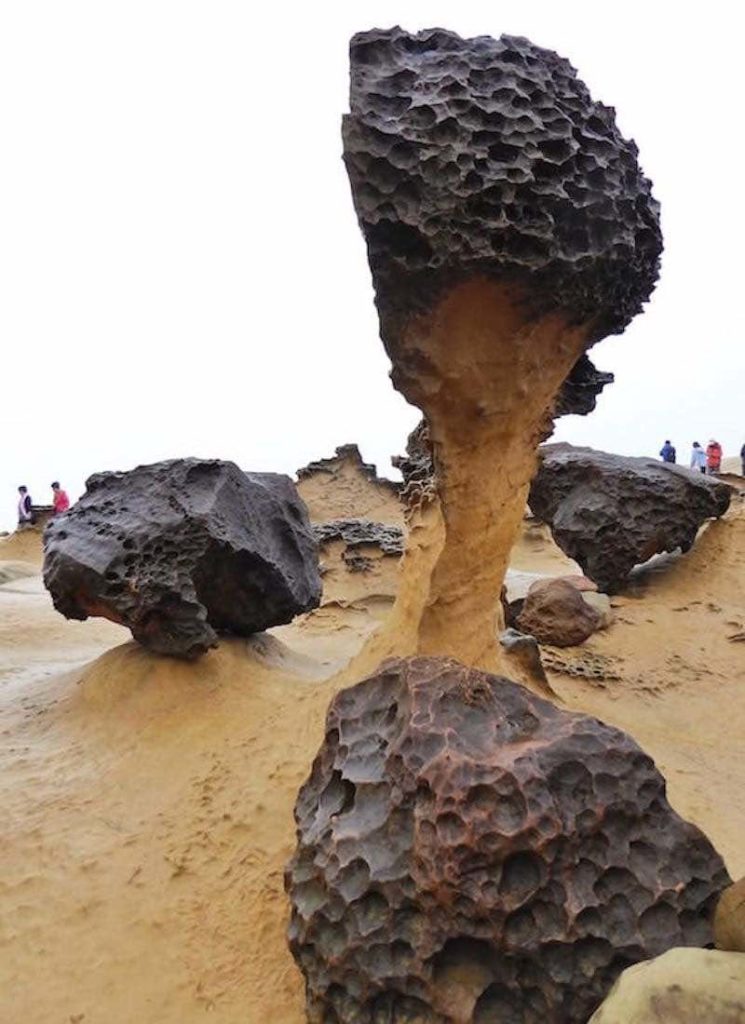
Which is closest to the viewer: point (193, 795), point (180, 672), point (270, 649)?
point (193, 795)

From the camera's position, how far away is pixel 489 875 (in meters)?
2.15

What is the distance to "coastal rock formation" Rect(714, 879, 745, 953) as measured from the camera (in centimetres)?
204

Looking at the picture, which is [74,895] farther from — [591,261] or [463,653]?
[591,261]

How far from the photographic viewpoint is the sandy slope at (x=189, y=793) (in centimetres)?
273

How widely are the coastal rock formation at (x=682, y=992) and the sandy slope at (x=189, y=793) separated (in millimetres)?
1079

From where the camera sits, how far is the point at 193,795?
3705mm

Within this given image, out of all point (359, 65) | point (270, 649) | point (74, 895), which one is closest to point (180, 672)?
point (270, 649)

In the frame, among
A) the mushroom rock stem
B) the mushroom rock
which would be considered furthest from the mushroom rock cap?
the mushroom rock stem

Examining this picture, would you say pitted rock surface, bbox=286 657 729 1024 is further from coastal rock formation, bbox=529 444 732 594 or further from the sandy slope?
coastal rock formation, bbox=529 444 732 594

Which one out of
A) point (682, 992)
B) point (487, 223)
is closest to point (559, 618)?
point (487, 223)

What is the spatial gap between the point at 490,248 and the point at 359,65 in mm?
743

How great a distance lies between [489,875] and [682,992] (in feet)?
1.69

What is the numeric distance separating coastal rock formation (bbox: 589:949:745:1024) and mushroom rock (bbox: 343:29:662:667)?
6.60ft

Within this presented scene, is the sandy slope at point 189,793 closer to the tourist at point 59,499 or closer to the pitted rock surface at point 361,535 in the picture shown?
the pitted rock surface at point 361,535
